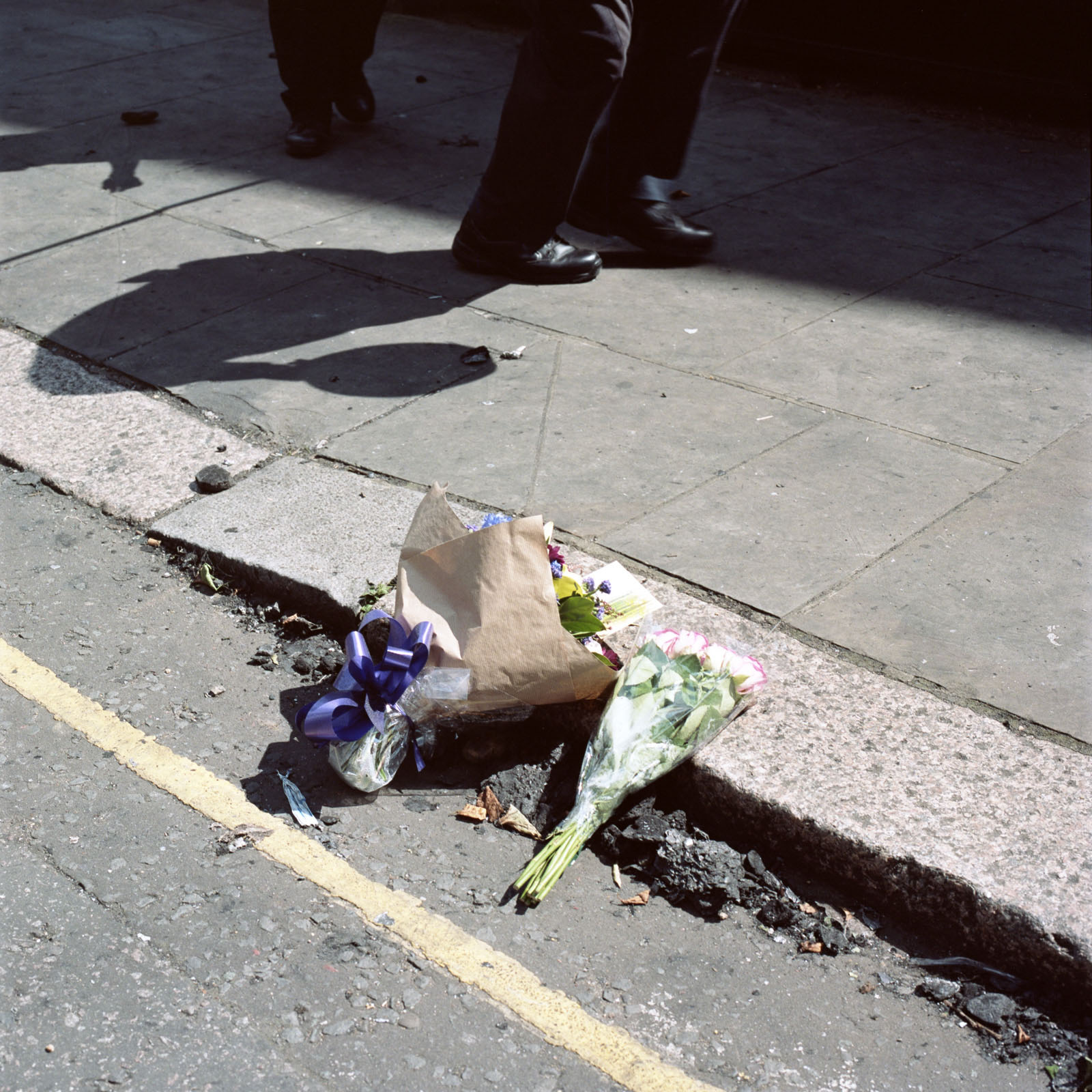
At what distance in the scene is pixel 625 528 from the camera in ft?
11.4

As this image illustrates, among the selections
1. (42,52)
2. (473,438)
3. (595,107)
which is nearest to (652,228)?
(595,107)

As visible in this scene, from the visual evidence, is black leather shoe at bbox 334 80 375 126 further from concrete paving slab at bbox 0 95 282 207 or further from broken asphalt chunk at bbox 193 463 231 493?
broken asphalt chunk at bbox 193 463 231 493

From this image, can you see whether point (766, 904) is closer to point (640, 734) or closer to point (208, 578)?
point (640, 734)

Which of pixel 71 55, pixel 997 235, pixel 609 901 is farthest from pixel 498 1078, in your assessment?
pixel 71 55

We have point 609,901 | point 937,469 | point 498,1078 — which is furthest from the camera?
point 937,469

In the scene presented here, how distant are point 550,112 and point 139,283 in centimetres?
193

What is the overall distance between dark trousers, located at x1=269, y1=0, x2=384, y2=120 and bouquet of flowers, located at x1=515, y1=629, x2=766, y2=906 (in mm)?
5066

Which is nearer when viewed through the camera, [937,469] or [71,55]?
[937,469]

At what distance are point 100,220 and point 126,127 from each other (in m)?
1.68

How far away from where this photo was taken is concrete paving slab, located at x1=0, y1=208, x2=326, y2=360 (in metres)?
4.85

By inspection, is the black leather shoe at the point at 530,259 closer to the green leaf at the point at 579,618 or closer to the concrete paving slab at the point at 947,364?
the concrete paving slab at the point at 947,364

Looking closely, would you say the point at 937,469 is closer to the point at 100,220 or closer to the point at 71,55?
the point at 100,220

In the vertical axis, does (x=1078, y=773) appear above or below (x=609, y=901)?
above

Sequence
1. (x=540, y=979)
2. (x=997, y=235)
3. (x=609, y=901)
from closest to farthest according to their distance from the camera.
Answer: (x=540, y=979) < (x=609, y=901) < (x=997, y=235)
